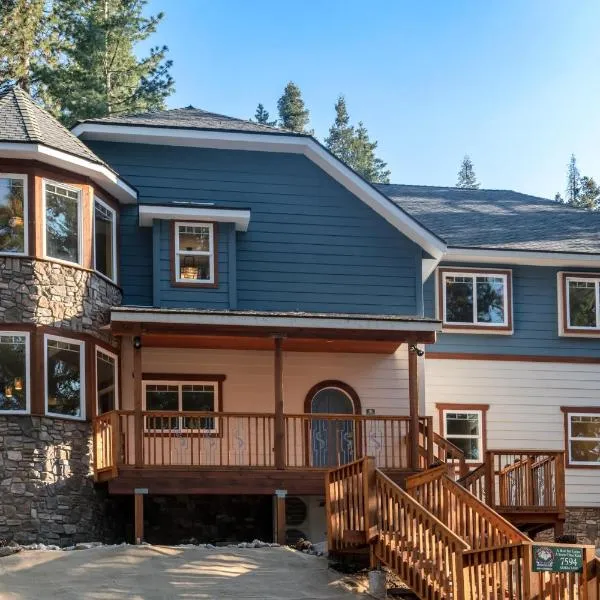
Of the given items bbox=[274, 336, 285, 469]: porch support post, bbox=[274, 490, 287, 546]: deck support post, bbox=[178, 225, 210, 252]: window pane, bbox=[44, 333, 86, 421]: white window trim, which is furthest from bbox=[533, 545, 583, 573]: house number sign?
bbox=[178, 225, 210, 252]: window pane

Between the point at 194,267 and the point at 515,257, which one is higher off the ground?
the point at 515,257

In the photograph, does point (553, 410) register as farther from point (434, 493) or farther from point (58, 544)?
point (58, 544)

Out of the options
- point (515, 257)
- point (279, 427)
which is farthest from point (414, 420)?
point (515, 257)

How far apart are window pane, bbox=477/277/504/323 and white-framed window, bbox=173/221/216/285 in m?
6.08

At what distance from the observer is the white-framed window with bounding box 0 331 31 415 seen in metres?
21.4

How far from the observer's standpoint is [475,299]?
27609 millimetres

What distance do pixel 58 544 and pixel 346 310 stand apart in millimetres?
7623

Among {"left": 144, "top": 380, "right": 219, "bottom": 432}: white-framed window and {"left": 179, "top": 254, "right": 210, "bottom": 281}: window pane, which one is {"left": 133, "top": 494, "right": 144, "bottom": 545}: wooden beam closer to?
{"left": 144, "top": 380, "right": 219, "bottom": 432}: white-framed window

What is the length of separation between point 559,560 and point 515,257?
44.0 ft

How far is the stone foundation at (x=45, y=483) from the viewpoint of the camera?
20.9 metres

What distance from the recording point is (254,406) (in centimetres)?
2514

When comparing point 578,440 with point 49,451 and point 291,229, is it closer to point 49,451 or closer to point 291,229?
point 291,229

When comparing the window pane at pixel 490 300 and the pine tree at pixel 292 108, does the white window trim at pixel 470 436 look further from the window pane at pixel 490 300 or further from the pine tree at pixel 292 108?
the pine tree at pixel 292 108

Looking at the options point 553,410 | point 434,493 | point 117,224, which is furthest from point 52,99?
point 434,493
